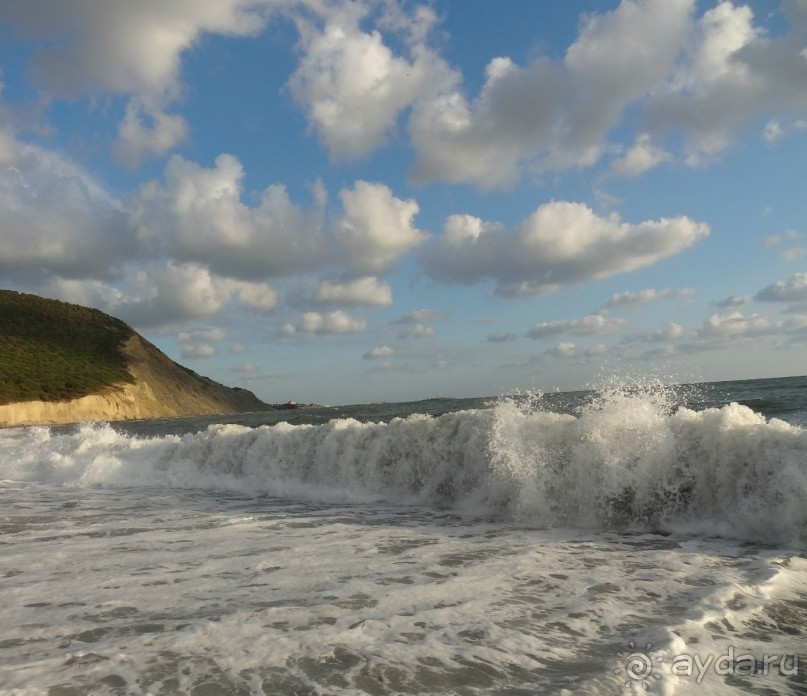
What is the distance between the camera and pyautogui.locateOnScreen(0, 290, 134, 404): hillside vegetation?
6003 cm

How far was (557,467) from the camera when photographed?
10.0 metres

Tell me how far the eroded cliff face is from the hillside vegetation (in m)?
1.09

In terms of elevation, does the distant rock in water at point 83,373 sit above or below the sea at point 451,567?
above

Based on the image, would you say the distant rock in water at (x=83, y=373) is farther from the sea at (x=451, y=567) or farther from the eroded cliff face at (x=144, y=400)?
the sea at (x=451, y=567)

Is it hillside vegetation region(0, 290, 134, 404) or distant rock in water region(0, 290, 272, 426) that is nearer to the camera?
distant rock in water region(0, 290, 272, 426)

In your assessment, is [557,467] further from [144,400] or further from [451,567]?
[144,400]

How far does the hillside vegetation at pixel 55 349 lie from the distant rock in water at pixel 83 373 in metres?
0.09

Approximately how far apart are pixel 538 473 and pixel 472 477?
1737 millimetres

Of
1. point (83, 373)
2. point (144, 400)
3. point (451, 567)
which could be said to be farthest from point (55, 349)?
point (451, 567)

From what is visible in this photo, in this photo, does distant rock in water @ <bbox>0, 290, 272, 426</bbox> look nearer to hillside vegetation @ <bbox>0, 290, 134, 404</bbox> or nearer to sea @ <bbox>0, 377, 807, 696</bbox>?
hillside vegetation @ <bbox>0, 290, 134, 404</bbox>

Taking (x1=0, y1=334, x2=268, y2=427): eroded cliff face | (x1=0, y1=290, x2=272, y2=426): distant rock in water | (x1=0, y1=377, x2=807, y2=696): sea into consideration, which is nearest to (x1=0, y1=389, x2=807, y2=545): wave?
(x1=0, y1=377, x2=807, y2=696): sea

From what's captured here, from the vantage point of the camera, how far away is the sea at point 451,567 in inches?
145

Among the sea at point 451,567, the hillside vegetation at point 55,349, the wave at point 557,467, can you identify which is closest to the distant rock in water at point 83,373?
the hillside vegetation at point 55,349

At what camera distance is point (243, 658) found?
3838mm
